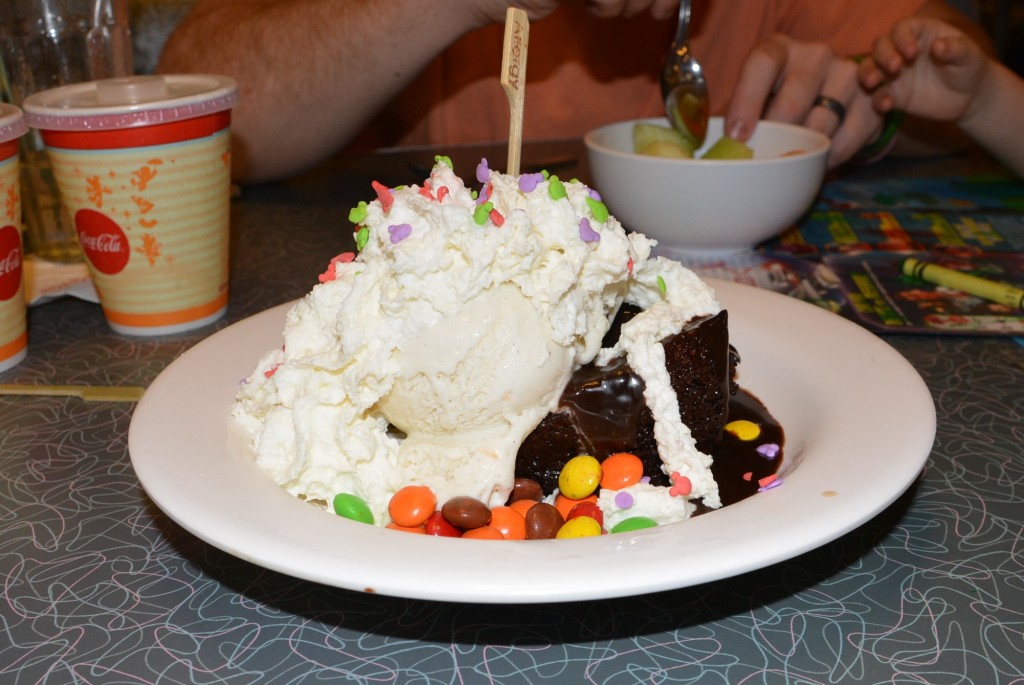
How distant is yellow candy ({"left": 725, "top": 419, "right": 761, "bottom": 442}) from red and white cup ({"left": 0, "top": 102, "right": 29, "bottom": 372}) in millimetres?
1203

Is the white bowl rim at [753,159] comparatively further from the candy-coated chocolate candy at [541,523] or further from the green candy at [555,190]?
the candy-coated chocolate candy at [541,523]

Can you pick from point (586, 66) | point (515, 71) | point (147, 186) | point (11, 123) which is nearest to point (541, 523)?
point (515, 71)

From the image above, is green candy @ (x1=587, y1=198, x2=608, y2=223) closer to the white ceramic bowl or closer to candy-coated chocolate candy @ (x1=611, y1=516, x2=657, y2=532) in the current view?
candy-coated chocolate candy @ (x1=611, y1=516, x2=657, y2=532)

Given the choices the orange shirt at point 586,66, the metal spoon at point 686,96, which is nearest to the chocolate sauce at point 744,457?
the metal spoon at point 686,96

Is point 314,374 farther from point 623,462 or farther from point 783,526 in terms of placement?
point 783,526

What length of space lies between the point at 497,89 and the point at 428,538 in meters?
2.44

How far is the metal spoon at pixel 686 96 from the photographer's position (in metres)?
2.33

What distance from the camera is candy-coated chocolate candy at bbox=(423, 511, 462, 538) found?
108 cm

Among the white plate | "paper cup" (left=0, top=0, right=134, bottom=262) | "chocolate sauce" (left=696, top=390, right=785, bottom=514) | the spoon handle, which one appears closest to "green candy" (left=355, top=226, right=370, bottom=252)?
the white plate

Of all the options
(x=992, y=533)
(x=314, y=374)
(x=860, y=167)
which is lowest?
(x=860, y=167)

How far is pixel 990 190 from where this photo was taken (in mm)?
2402

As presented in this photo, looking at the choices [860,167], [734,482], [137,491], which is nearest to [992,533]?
[734,482]

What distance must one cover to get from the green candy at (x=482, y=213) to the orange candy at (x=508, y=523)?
34 centimetres

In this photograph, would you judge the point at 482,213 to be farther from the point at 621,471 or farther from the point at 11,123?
the point at 11,123
